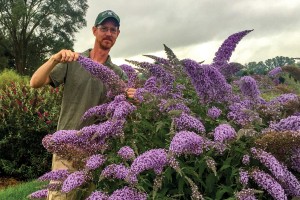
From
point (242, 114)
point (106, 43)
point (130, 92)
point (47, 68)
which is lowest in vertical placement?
point (242, 114)

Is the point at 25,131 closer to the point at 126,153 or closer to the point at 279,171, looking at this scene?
the point at 126,153

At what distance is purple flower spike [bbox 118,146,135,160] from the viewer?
2.82 m

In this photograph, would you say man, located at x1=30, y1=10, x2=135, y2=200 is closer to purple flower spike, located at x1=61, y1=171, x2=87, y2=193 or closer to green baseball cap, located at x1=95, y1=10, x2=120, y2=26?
green baseball cap, located at x1=95, y1=10, x2=120, y2=26

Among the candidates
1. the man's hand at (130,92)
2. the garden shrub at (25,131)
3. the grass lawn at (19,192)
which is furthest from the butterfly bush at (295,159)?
the garden shrub at (25,131)

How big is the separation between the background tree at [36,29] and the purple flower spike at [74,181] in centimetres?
4577

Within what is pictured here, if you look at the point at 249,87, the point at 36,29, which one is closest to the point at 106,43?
the point at 249,87

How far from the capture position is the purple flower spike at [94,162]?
2.92m

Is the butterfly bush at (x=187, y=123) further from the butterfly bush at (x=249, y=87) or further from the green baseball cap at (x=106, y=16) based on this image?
the green baseball cap at (x=106, y=16)

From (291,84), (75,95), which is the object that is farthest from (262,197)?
(291,84)

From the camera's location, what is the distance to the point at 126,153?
112 inches

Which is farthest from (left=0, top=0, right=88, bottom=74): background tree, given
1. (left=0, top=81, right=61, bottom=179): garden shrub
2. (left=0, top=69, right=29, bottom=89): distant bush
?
(left=0, top=81, right=61, bottom=179): garden shrub

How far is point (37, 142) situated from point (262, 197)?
8.00 meters

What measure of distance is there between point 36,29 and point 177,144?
163ft

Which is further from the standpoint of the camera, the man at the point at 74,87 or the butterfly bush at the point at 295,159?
the man at the point at 74,87
